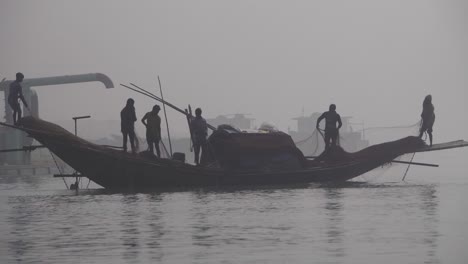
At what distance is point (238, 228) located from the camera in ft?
67.4

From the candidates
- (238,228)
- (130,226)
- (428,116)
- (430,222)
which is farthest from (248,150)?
(238,228)

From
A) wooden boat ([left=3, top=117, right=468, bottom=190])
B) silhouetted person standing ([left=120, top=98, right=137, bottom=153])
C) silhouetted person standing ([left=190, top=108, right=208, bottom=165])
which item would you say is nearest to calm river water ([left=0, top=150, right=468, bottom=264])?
wooden boat ([left=3, top=117, right=468, bottom=190])

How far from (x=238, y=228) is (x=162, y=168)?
44.4 feet

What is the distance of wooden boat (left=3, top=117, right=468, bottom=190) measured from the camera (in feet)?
108

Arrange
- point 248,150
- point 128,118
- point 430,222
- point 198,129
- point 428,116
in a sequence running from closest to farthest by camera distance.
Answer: point 430,222 → point 128,118 → point 198,129 → point 248,150 → point 428,116

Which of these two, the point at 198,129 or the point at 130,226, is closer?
the point at 130,226

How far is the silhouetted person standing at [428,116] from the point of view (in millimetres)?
37812

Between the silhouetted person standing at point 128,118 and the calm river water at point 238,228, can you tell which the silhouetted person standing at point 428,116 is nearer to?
the calm river water at point 238,228

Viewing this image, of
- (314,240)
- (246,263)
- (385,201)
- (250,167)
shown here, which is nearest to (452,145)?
(250,167)

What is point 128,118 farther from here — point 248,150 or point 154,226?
point 154,226

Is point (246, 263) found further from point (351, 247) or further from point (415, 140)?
point (415, 140)

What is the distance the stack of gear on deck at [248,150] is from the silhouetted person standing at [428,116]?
18.3 ft

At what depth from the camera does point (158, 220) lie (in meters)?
22.6

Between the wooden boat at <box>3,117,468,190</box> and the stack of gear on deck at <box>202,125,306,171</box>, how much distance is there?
87 mm
